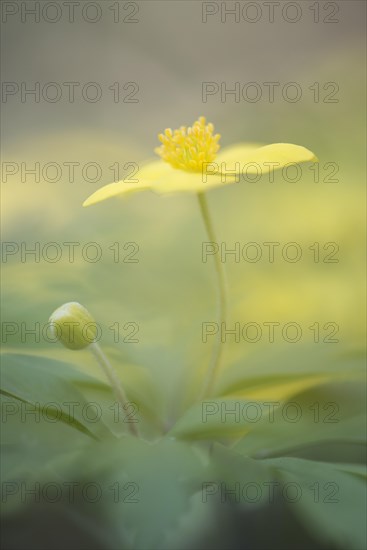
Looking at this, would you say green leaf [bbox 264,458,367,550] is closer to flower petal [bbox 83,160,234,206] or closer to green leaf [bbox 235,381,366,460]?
green leaf [bbox 235,381,366,460]

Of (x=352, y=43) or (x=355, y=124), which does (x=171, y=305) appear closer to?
(x=355, y=124)

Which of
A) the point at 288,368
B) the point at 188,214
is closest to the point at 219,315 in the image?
the point at 288,368

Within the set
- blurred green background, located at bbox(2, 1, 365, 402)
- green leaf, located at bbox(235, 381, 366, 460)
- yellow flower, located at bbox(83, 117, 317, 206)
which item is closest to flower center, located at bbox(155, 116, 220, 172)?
yellow flower, located at bbox(83, 117, 317, 206)

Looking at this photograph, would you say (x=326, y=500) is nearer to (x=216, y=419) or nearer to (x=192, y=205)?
(x=216, y=419)

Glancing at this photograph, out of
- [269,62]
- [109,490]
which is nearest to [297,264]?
[109,490]

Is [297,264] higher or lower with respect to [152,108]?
lower

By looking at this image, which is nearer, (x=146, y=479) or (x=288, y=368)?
(x=146, y=479)

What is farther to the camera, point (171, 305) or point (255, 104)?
point (255, 104)
